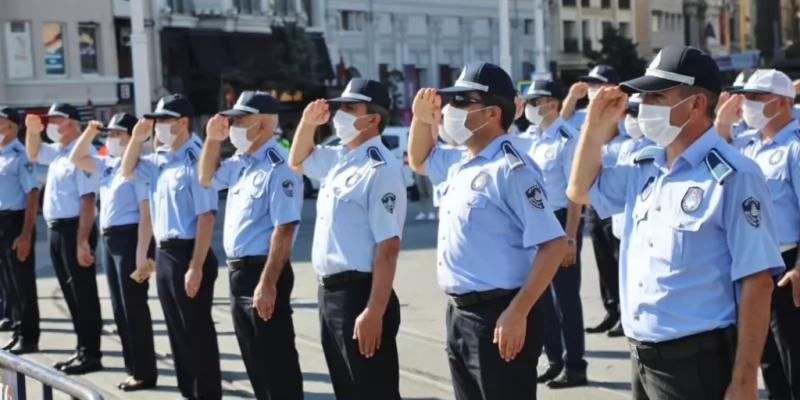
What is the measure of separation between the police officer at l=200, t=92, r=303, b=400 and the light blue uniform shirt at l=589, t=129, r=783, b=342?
261 centimetres

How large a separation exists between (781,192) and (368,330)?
2289 mm

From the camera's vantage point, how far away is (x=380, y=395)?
5.46 m

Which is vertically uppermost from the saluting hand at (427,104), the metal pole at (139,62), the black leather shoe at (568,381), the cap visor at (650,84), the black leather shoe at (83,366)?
the metal pole at (139,62)

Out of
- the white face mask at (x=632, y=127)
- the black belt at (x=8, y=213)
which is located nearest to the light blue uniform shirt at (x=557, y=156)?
the white face mask at (x=632, y=127)

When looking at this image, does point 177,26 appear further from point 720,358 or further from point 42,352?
point 720,358

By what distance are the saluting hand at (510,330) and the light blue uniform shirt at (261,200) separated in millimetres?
1971

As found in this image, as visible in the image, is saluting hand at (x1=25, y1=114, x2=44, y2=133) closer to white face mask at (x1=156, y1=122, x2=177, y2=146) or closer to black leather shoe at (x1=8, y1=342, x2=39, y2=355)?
black leather shoe at (x1=8, y1=342, x2=39, y2=355)

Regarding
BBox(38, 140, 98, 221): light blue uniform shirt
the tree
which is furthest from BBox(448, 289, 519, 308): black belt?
the tree

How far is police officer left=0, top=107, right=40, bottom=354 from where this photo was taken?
30.0 feet

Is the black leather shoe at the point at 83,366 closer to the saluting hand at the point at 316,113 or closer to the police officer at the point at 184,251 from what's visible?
the police officer at the point at 184,251

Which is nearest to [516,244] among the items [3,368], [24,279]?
[3,368]

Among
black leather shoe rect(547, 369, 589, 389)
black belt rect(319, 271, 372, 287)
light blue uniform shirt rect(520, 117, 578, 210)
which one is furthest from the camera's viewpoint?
light blue uniform shirt rect(520, 117, 578, 210)

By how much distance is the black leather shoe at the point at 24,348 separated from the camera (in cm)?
908

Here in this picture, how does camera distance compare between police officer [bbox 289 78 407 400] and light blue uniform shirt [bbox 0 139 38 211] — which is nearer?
police officer [bbox 289 78 407 400]
